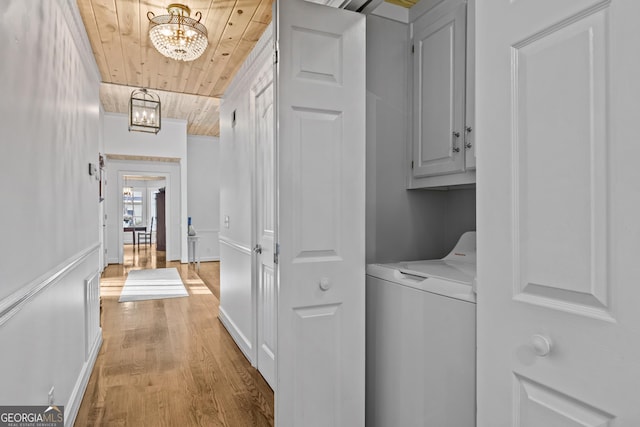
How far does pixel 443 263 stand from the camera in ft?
6.21

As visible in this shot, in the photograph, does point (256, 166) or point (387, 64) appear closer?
point (387, 64)

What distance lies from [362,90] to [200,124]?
698 centimetres

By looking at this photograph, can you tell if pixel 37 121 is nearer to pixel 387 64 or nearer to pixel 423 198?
pixel 387 64

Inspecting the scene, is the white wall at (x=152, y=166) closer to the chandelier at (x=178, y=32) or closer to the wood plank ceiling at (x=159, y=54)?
the wood plank ceiling at (x=159, y=54)

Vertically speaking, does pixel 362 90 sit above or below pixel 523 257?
above

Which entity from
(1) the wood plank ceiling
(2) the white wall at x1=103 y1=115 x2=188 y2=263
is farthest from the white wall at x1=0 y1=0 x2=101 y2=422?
(2) the white wall at x1=103 y1=115 x2=188 y2=263

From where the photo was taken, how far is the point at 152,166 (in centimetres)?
832

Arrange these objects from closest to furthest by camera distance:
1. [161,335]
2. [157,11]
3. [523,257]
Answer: [523,257], [157,11], [161,335]

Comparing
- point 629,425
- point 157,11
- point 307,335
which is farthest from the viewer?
point 157,11

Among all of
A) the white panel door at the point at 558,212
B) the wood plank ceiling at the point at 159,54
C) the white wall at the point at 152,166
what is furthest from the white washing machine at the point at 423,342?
the white wall at the point at 152,166

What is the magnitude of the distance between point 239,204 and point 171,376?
1.51m

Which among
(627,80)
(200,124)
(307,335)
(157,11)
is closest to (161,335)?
(307,335)

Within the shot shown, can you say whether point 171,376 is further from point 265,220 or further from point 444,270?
point 444,270

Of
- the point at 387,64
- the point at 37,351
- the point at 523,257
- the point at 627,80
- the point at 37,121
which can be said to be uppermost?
the point at 387,64
